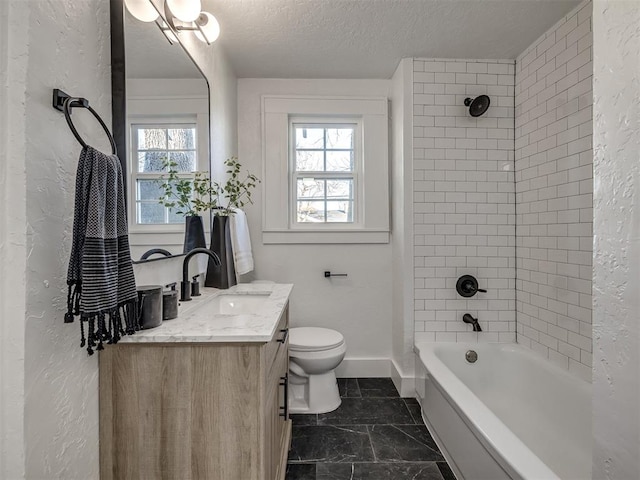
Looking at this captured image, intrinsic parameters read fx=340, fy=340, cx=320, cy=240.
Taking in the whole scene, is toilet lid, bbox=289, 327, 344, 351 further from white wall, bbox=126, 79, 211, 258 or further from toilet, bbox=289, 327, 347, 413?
white wall, bbox=126, 79, 211, 258

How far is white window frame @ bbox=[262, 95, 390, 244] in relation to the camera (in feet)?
9.01

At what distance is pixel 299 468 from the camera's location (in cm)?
173

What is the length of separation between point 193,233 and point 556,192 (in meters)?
2.13

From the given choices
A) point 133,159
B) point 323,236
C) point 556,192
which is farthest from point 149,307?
point 556,192

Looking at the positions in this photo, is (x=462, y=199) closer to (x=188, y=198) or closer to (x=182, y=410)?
(x=188, y=198)

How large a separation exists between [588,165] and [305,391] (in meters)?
2.16

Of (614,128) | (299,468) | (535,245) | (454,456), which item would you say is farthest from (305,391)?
(614,128)

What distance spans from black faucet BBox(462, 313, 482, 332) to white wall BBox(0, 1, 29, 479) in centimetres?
242

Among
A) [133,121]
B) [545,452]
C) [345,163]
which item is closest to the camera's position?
[133,121]

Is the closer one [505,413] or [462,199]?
[505,413]

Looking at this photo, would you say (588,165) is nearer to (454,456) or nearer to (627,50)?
(627,50)

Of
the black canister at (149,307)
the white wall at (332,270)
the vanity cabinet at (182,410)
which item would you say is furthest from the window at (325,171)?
the vanity cabinet at (182,410)

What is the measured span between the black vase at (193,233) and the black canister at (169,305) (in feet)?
1.57

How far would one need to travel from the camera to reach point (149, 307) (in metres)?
1.09
